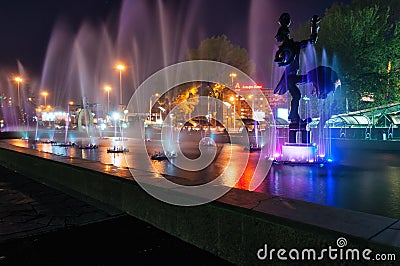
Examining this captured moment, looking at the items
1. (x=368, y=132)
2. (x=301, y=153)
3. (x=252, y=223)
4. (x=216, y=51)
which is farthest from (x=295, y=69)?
(x=216, y=51)

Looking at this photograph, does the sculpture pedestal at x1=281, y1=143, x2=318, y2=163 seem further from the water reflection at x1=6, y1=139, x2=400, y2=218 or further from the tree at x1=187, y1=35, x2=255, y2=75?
the tree at x1=187, y1=35, x2=255, y2=75

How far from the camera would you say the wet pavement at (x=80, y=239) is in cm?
355

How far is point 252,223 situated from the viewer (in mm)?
3078

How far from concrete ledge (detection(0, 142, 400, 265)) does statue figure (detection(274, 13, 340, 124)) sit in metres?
9.03

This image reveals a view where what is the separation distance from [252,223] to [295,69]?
10709 millimetres

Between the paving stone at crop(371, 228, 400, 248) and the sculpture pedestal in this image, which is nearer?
the paving stone at crop(371, 228, 400, 248)

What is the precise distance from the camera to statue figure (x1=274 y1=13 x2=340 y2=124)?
1242cm

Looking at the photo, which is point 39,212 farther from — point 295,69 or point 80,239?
point 295,69

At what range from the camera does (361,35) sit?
2808cm

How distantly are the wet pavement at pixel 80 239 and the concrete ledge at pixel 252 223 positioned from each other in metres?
0.19

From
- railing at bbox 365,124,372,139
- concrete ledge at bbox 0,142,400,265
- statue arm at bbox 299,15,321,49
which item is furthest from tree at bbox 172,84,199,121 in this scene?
concrete ledge at bbox 0,142,400,265

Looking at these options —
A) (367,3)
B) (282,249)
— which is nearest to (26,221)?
(282,249)

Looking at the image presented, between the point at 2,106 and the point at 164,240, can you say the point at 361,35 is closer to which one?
the point at 164,240

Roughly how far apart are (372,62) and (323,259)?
30139mm
